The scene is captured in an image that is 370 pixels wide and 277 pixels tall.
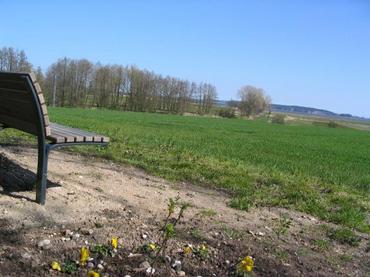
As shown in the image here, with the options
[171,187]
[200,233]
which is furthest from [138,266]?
[171,187]

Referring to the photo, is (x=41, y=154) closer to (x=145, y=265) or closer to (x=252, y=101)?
(x=145, y=265)

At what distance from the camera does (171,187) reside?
6465mm

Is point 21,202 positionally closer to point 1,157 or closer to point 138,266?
point 138,266

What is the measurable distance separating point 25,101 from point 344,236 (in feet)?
11.9

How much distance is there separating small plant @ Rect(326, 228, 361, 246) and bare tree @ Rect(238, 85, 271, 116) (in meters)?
101

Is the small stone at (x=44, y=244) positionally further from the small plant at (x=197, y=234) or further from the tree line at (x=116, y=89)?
the tree line at (x=116, y=89)

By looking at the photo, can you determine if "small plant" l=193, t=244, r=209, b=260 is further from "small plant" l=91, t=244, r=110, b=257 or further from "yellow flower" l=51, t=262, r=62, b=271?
"yellow flower" l=51, t=262, r=62, b=271

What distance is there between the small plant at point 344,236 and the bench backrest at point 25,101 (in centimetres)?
318

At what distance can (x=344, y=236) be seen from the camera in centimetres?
501

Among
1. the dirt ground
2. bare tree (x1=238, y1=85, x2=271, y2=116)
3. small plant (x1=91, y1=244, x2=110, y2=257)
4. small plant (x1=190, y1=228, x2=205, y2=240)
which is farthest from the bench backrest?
bare tree (x1=238, y1=85, x2=271, y2=116)

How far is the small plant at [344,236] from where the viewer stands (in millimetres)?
4871

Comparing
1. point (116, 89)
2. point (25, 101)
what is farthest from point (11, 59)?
point (25, 101)

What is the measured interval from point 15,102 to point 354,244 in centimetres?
388

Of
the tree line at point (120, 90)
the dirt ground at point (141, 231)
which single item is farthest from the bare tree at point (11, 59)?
the dirt ground at point (141, 231)
